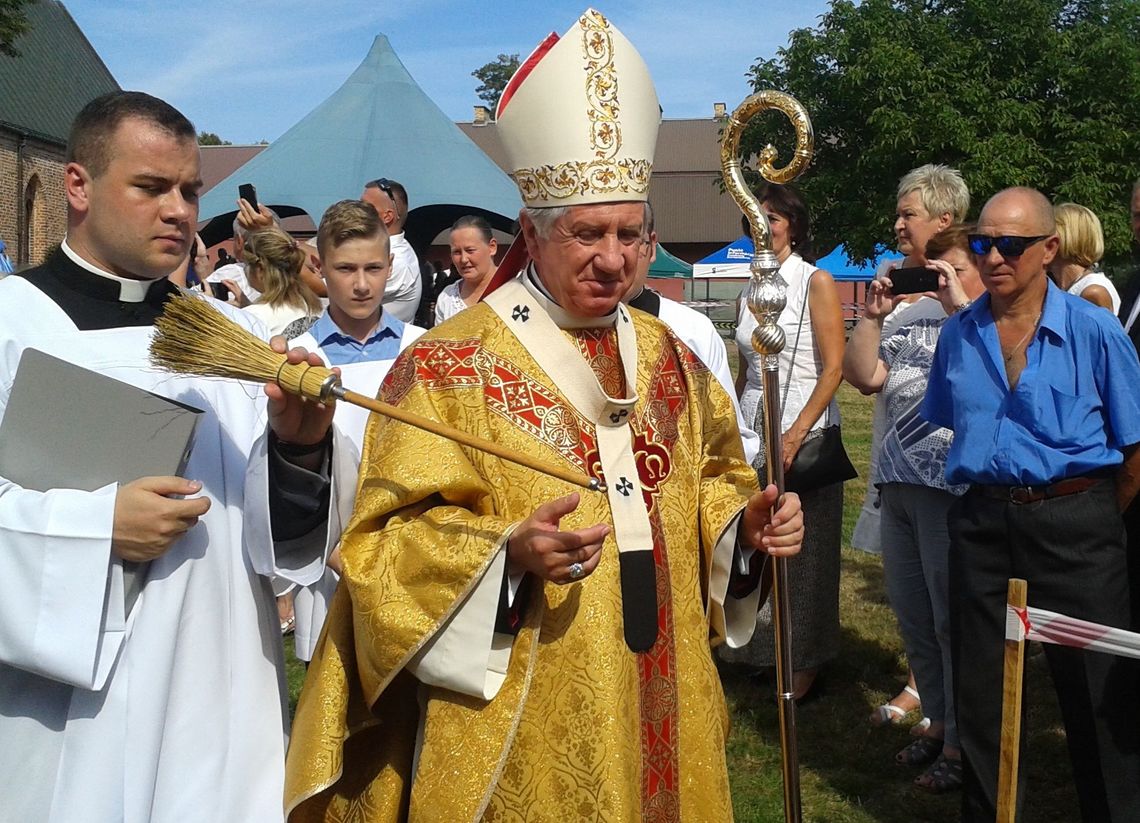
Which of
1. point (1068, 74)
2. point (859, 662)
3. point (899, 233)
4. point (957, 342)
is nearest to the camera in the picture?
point (957, 342)

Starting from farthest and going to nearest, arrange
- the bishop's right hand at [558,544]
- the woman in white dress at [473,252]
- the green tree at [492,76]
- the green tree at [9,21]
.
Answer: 1. the green tree at [492,76]
2. the green tree at [9,21]
3. the woman in white dress at [473,252]
4. the bishop's right hand at [558,544]

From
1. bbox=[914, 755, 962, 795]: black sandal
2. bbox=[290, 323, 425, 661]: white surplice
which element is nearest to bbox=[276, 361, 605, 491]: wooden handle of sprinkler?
bbox=[290, 323, 425, 661]: white surplice

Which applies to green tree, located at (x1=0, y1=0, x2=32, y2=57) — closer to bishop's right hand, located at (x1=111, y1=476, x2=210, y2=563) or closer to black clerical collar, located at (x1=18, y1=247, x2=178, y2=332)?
black clerical collar, located at (x1=18, y1=247, x2=178, y2=332)

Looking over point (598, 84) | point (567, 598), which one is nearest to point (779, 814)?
point (567, 598)

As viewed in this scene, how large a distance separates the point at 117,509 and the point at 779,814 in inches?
127

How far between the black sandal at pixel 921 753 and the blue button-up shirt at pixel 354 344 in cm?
274

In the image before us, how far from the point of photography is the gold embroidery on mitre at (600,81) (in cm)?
290

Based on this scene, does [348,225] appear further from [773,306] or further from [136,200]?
[773,306]

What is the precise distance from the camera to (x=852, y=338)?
533cm

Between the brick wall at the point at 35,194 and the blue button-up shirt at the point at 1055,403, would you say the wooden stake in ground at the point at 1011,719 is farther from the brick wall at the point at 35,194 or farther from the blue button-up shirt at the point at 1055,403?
the brick wall at the point at 35,194

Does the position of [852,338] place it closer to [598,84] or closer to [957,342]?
[957,342]

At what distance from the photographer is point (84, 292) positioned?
2756 mm

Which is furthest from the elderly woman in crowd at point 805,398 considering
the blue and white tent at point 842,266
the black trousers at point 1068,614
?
the blue and white tent at point 842,266

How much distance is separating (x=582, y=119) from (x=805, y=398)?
2969 mm
